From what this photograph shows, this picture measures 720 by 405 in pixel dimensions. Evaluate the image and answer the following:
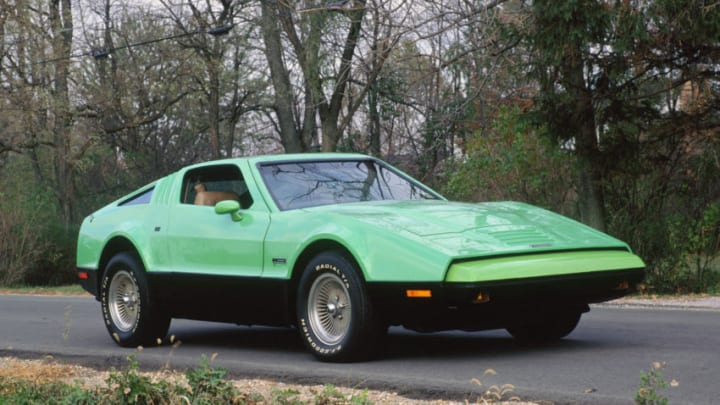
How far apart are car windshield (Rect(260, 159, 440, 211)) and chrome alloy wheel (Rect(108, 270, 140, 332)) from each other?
1.77m

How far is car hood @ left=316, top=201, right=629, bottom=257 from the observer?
7414 millimetres

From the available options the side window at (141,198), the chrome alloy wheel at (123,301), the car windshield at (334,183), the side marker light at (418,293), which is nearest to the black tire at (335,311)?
the side marker light at (418,293)

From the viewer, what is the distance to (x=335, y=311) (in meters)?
7.82

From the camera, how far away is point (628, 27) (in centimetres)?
1477

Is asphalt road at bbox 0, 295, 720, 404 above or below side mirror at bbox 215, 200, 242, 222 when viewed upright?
below

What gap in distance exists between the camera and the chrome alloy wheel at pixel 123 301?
9.81 metres

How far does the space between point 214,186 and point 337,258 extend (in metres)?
2.25

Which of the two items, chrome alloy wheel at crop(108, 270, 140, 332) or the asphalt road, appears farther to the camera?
chrome alloy wheel at crop(108, 270, 140, 332)

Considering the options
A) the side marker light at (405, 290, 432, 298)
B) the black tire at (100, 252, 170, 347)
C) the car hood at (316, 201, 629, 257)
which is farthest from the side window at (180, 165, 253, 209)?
the side marker light at (405, 290, 432, 298)

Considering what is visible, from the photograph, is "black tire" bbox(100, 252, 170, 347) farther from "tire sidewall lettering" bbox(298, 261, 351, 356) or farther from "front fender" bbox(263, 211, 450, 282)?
"tire sidewall lettering" bbox(298, 261, 351, 356)

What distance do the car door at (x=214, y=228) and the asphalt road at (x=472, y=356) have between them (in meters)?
0.73

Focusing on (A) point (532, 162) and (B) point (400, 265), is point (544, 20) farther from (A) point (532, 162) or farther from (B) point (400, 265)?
(B) point (400, 265)

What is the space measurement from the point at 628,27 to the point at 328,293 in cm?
838

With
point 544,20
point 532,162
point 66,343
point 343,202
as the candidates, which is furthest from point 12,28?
point 343,202
